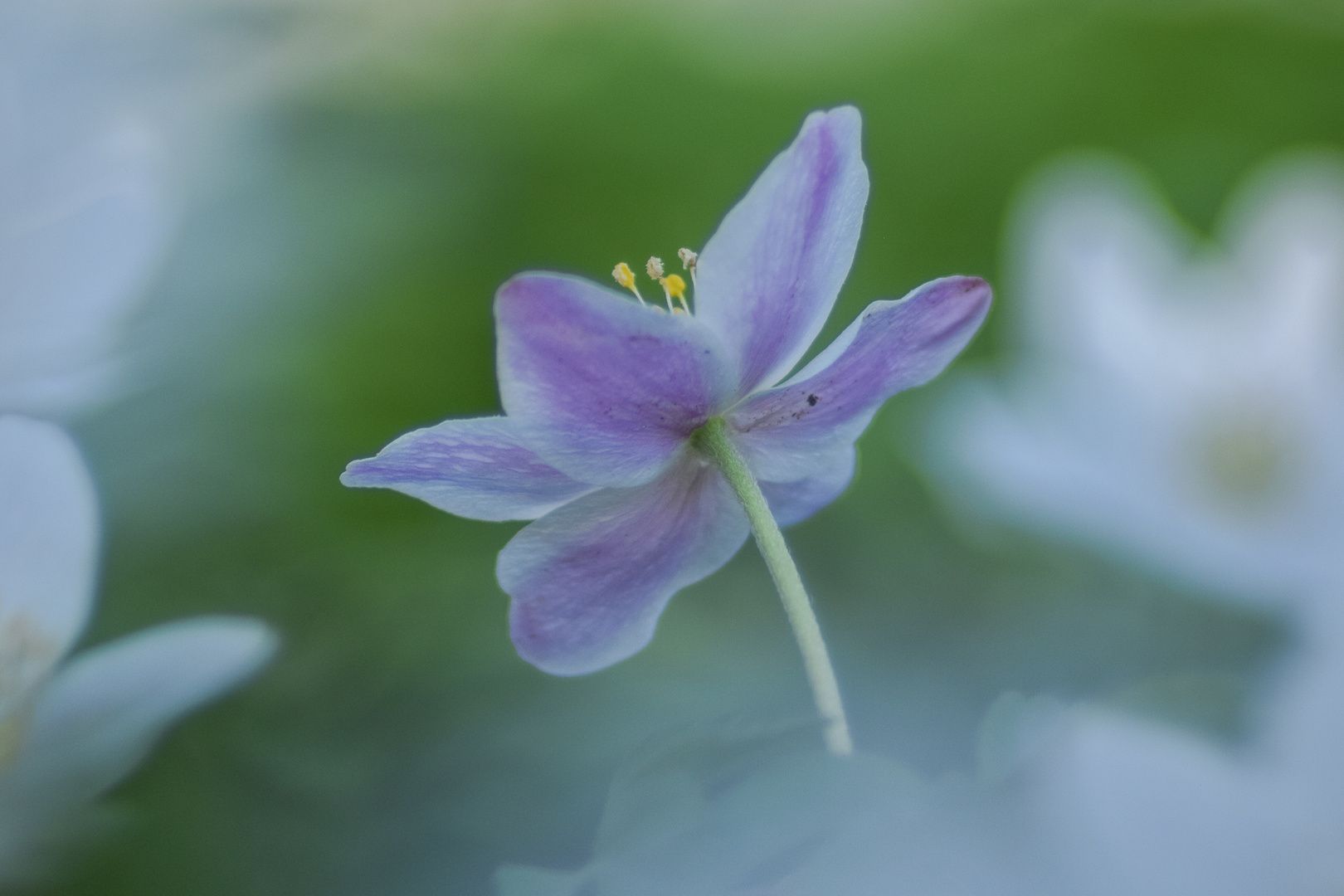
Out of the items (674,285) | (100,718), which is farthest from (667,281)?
(100,718)

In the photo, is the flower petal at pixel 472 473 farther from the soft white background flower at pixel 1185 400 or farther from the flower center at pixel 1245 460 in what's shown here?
the flower center at pixel 1245 460

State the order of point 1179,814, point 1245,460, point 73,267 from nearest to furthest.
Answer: point 1179,814 < point 73,267 < point 1245,460

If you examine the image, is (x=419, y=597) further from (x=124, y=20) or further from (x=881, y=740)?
(x=124, y=20)

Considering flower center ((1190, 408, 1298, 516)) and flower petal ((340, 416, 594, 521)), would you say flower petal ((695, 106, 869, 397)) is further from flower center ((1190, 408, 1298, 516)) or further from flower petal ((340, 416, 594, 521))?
flower center ((1190, 408, 1298, 516))

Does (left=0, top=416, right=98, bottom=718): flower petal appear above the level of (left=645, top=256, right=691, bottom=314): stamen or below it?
above

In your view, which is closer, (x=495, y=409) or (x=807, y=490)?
(x=807, y=490)

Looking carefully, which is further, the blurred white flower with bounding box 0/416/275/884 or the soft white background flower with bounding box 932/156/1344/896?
the soft white background flower with bounding box 932/156/1344/896

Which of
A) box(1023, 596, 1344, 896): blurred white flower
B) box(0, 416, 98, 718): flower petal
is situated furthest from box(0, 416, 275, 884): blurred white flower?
box(1023, 596, 1344, 896): blurred white flower

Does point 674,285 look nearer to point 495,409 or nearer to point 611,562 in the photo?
point 611,562
